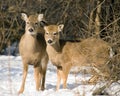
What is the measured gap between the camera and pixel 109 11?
13867 millimetres

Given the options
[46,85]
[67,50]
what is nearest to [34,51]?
[67,50]

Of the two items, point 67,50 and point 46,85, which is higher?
point 67,50

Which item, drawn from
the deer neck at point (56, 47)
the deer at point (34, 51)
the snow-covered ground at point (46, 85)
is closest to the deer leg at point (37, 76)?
the deer at point (34, 51)

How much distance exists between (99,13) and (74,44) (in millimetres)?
3198

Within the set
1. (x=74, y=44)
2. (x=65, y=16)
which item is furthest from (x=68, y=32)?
(x=74, y=44)

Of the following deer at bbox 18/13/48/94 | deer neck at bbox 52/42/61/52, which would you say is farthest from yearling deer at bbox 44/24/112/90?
deer at bbox 18/13/48/94

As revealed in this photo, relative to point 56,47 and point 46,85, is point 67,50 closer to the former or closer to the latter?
point 56,47

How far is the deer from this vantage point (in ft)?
34.7

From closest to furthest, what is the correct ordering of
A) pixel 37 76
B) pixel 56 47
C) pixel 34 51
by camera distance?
pixel 34 51, pixel 37 76, pixel 56 47

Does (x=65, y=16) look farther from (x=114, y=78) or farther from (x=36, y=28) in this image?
(x=114, y=78)

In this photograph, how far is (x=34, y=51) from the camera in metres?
10.6

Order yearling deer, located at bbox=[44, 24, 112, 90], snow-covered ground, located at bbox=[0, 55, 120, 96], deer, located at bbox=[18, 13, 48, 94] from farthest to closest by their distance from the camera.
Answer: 1. yearling deer, located at bbox=[44, 24, 112, 90]
2. deer, located at bbox=[18, 13, 48, 94]
3. snow-covered ground, located at bbox=[0, 55, 120, 96]

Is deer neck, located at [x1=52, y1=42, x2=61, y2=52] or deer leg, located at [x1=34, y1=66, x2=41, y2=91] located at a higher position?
deer neck, located at [x1=52, y1=42, x2=61, y2=52]

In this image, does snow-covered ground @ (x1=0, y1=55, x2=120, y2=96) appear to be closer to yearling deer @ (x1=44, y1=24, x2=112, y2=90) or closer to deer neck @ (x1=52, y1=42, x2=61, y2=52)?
yearling deer @ (x1=44, y1=24, x2=112, y2=90)
